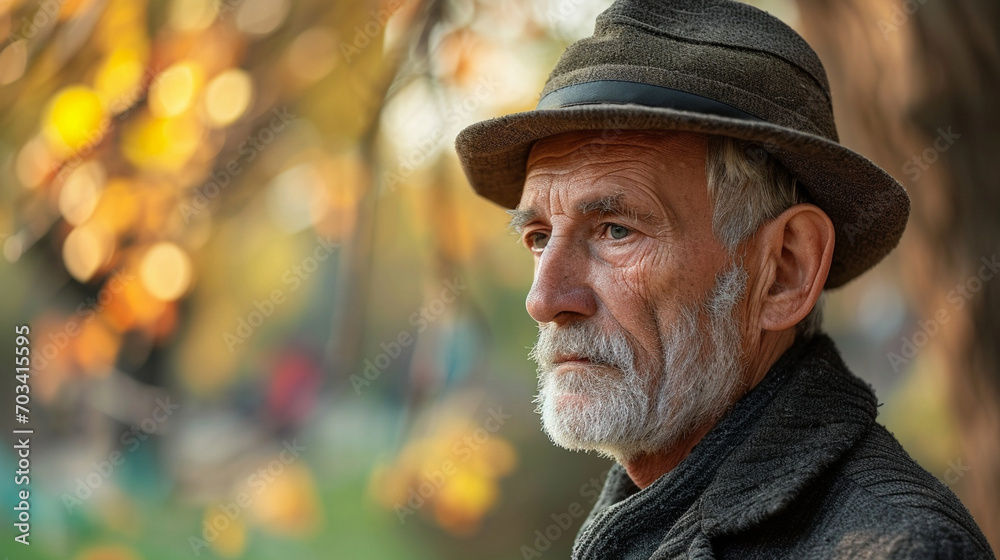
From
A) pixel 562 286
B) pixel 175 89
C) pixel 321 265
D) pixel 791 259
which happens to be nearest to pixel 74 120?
pixel 175 89

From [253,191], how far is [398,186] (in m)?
0.72

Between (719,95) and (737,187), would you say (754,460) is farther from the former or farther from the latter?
(719,95)

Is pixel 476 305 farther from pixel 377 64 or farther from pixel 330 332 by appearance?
pixel 377 64

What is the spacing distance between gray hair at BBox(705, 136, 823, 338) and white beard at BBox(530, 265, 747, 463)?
97 millimetres

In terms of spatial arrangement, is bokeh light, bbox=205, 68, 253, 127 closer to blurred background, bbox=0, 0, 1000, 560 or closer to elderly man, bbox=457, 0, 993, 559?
blurred background, bbox=0, 0, 1000, 560

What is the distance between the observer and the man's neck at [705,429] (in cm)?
176

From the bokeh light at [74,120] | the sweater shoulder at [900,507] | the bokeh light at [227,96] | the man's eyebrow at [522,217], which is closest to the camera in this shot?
the sweater shoulder at [900,507]

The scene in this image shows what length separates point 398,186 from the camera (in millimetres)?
3998

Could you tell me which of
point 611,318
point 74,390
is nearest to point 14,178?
point 74,390

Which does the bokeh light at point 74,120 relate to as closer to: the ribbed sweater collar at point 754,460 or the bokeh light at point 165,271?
the bokeh light at point 165,271

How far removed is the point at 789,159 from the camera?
173 centimetres

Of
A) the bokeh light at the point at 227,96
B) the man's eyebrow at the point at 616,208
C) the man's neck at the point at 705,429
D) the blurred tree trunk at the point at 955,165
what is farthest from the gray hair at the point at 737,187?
the bokeh light at the point at 227,96

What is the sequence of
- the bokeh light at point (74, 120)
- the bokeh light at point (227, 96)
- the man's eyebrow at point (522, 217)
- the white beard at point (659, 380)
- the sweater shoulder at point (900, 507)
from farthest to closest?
the bokeh light at point (227, 96) → the bokeh light at point (74, 120) → the man's eyebrow at point (522, 217) → the white beard at point (659, 380) → the sweater shoulder at point (900, 507)

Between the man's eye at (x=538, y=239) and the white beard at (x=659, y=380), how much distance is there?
33 centimetres
